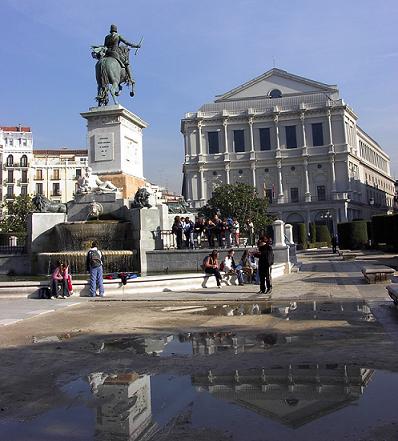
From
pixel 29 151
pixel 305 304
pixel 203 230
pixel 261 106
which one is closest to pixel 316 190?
pixel 261 106

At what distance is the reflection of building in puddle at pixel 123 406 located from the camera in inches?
162

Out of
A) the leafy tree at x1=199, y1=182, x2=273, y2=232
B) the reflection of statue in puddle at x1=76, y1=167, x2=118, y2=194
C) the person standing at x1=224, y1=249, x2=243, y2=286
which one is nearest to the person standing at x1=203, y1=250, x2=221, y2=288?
the person standing at x1=224, y1=249, x2=243, y2=286

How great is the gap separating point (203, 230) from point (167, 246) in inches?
77.6

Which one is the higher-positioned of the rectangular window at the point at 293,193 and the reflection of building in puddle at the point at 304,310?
the rectangular window at the point at 293,193

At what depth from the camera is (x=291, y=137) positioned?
9325 centimetres

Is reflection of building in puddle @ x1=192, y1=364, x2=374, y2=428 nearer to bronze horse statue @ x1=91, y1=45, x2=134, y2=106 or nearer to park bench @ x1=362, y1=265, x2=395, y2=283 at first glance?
park bench @ x1=362, y1=265, x2=395, y2=283

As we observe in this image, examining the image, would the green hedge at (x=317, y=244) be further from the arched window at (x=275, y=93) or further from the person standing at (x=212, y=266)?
the person standing at (x=212, y=266)

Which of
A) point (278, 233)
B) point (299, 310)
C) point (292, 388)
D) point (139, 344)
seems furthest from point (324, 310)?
point (278, 233)

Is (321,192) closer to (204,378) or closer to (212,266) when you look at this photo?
(212,266)

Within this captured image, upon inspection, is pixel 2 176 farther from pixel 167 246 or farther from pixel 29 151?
pixel 167 246

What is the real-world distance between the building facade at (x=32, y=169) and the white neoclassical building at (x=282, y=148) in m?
20.9

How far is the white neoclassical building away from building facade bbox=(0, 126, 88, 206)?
20.9 metres

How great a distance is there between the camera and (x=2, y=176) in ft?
266

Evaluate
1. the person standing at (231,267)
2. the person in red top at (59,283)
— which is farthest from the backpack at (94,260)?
the person standing at (231,267)
